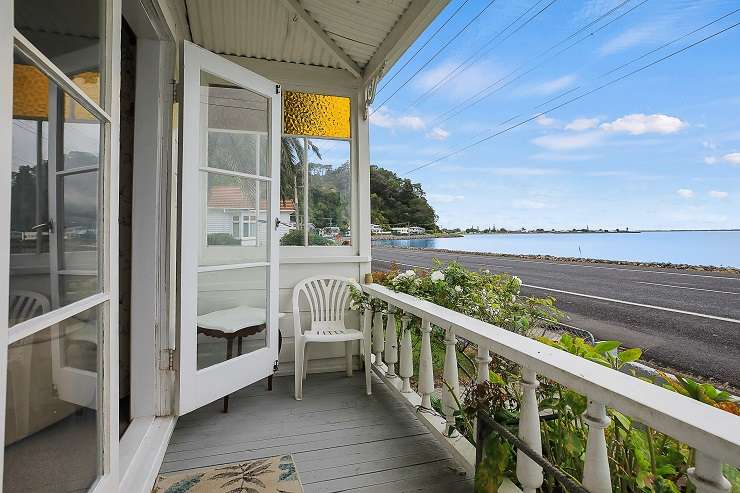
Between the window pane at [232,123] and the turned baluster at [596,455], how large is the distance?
2052 millimetres

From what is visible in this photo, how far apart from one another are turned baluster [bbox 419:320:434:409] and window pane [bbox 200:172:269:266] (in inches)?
45.2

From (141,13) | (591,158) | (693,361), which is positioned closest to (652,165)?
(591,158)

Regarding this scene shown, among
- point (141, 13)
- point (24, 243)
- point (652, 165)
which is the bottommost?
point (24, 243)

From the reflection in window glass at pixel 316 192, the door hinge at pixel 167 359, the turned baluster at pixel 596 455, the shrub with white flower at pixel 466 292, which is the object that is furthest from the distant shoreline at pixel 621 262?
the door hinge at pixel 167 359

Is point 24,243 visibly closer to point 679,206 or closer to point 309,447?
point 309,447

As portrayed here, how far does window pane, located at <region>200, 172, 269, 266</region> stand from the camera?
2.15 m

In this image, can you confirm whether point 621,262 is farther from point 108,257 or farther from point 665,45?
point 108,257

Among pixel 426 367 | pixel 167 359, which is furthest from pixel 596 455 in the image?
pixel 167 359

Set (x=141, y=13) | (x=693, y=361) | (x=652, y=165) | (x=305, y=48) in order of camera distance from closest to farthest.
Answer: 1. (x=141, y=13)
2. (x=305, y=48)
3. (x=693, y=361)
4. (x=652, y=165)

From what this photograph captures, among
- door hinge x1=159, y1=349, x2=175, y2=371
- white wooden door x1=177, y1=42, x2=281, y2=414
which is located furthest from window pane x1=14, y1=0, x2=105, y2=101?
Answer: door hinge x1=159, y1=349, x2=175, y2=371

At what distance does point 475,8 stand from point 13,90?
26.4ft

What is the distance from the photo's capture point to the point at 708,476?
27.8 inches

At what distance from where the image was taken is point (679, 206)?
45.7 feet

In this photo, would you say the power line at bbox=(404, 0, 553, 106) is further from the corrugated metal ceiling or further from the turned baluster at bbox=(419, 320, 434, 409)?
the turned baluster at bbox=(419, 320, 434, 409)
